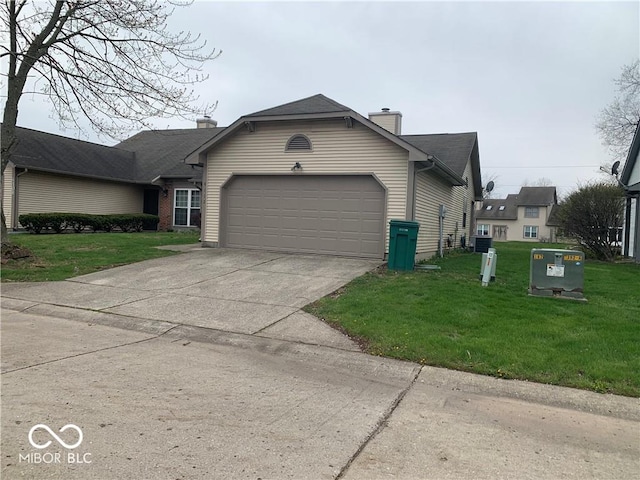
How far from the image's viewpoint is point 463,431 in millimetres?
3840

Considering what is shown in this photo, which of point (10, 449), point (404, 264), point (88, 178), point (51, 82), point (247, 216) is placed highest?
point (51, 82)

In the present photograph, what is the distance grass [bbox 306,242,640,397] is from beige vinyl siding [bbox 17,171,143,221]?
56.0 feet

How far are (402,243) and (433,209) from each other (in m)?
4.79

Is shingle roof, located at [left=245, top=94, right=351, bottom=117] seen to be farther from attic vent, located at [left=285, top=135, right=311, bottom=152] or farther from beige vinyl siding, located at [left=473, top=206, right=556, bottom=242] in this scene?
beige vinyl siding, located at [left=473, top=206, right=556, bottom=242]

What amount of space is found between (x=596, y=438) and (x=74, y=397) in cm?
436

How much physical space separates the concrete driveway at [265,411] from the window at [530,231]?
59.3 metres

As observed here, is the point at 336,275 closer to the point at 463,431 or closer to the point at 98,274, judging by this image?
the point at 98,274

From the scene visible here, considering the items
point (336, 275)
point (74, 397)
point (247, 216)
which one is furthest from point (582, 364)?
point (247, 216)

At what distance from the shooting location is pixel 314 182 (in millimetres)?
14172

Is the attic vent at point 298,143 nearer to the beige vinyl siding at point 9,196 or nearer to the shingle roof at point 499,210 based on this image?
the beige vinyl siding at point 9,196

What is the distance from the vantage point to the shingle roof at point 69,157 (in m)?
20.8

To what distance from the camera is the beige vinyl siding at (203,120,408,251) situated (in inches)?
519

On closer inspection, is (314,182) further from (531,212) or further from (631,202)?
(531,212)

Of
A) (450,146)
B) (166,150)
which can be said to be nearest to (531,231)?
(450,146)
